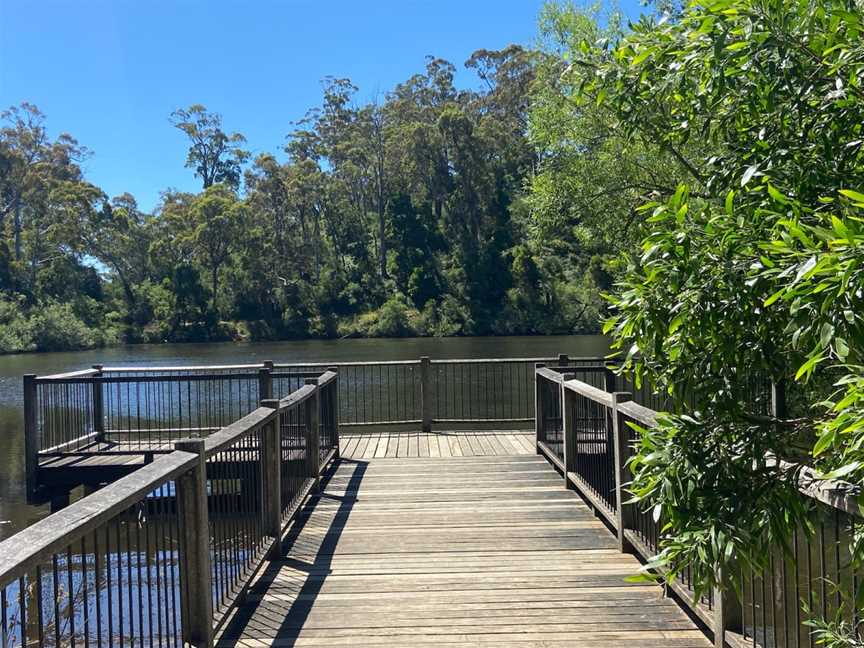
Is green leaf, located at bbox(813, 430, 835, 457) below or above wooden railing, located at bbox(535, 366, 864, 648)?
above

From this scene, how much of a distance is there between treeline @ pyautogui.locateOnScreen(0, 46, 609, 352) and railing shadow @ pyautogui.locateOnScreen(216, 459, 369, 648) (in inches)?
1908

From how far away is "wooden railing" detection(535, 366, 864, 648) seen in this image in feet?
7.21

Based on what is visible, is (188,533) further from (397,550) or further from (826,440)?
(826,440)

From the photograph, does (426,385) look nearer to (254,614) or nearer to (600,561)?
(600,561)

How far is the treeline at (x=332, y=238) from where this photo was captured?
2221 inches

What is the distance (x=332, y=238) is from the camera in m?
65.7

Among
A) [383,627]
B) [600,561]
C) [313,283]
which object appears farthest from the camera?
[313,283]

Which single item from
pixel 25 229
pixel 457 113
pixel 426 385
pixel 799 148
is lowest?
pixel 426 385

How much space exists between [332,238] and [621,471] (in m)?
62.6

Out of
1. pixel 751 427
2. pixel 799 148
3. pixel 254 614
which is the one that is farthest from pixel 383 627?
pixel 799 148

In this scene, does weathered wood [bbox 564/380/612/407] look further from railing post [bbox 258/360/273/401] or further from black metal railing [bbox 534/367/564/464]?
railing post [bbox 258/360/273/401]

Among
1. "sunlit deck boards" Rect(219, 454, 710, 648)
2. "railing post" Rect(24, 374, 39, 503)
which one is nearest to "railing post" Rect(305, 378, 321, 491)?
"sunlit deck boards" Rect(219, 454, 710, 648)

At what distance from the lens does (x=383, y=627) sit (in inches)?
140

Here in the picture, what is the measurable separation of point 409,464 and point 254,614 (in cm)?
404
